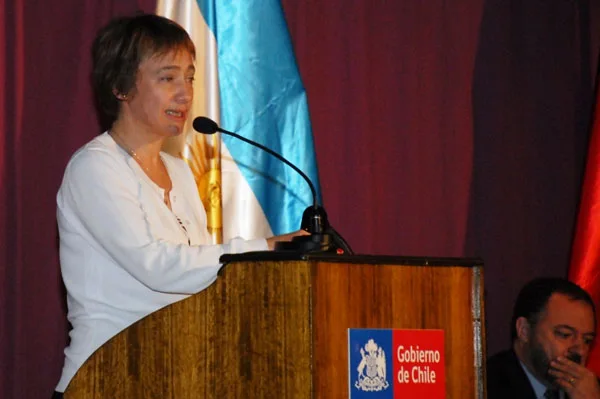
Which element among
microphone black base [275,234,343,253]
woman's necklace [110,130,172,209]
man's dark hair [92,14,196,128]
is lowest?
microphone black base [275,234,343,253]

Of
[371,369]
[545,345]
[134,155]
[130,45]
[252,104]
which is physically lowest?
[371,369]

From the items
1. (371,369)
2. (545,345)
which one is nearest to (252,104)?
(545,345)

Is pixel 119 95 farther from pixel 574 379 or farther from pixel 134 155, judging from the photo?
pixel 574 379

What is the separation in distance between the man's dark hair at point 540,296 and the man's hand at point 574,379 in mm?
231

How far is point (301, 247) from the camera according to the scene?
2.24m

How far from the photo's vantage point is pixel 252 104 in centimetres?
410

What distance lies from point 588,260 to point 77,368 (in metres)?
2.98

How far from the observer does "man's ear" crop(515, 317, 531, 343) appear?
4.04 meters

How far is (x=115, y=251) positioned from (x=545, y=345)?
2152 mm

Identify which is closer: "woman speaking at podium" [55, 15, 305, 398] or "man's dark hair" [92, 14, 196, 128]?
"woman speaking at podium" [55, 15, 305, 398]

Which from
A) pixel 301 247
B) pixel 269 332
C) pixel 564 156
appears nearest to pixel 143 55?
pixel 301 247

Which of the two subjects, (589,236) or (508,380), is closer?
(508,380)

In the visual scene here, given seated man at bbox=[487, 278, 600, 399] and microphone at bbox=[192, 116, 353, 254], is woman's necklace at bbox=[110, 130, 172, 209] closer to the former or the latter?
microphone at bbox=[192, 116, 353, 254]

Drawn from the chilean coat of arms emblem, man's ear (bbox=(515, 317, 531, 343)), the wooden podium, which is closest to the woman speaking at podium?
the wooden podium
